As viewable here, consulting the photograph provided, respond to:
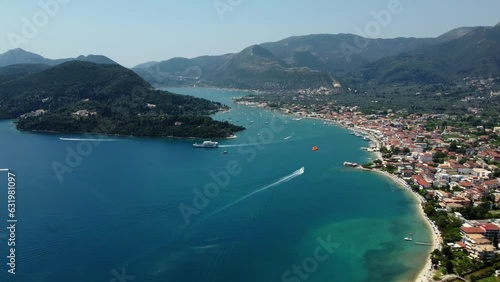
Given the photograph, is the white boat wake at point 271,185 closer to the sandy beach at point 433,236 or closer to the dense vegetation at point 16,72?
the sandy beach at point 433,236

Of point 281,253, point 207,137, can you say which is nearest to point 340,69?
point 207,137

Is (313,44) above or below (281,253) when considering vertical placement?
above

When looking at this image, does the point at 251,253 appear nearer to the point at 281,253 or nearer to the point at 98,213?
the point at 281,253

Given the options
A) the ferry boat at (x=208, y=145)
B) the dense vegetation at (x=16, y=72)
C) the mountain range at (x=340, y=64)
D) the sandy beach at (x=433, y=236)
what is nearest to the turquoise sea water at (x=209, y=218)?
the sandy beach at (x=433, y=236)

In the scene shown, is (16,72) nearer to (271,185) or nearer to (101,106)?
(101,106)

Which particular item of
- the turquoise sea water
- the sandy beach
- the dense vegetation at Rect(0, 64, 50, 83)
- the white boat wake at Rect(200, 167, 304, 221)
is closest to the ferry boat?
the turquoise sea water

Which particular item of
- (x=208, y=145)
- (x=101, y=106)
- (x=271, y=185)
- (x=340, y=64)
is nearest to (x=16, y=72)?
(x=101, y=106)
